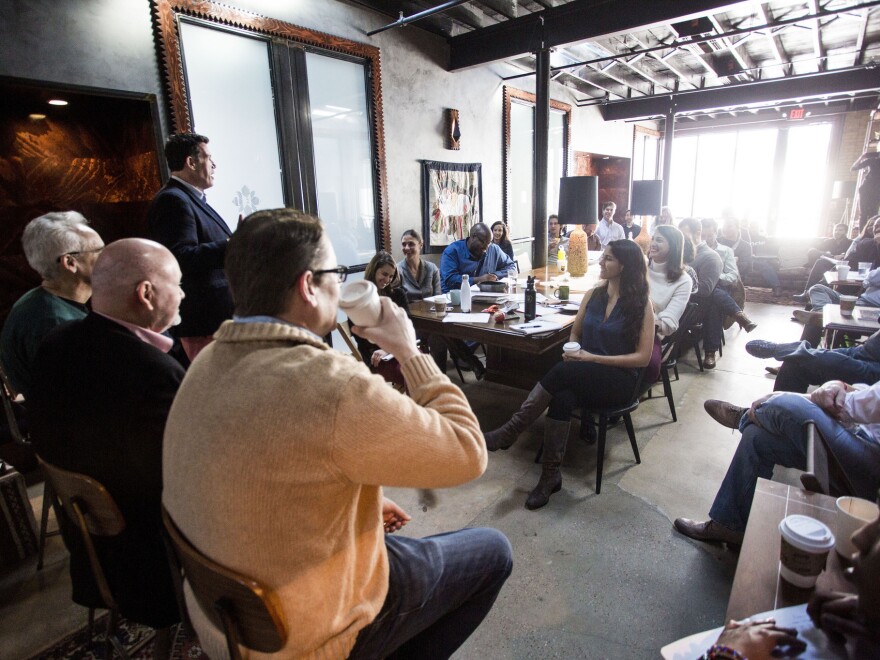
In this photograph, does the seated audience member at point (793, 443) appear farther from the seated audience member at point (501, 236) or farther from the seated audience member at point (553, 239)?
the seated audience member at point (553, 239)

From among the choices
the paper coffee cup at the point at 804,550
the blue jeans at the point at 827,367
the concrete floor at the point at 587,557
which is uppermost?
the paper coffee cup at the point at 804,550

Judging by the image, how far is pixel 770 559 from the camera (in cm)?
116

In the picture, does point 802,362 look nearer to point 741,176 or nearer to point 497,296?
point 497,296

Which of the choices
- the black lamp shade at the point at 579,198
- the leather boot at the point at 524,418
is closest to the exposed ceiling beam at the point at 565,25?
the black lamp shade at the point at 579,198

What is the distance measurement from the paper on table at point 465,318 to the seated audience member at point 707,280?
2150mm

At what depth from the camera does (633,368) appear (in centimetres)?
263

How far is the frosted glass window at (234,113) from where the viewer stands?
3559mm

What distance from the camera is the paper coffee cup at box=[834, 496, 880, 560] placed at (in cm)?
112

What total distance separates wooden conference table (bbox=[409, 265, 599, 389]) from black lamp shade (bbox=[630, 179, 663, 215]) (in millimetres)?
3888

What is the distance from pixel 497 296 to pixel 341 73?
268 centimetres

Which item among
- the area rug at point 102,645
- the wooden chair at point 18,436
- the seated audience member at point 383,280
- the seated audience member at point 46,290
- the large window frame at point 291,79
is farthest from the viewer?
the seated audience member at point 383,280

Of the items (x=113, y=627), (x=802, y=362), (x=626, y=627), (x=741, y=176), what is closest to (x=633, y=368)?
(x=802, y=362)

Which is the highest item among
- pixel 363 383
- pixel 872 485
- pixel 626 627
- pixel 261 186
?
pixel 261 186

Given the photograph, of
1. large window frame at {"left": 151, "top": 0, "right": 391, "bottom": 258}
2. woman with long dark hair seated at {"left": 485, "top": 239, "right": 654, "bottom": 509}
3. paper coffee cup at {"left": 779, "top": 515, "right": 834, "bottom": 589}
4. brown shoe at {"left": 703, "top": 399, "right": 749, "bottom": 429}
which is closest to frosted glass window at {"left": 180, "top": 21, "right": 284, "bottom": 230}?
large window frame at {"left": 151, "top": 0, "right": 391, "bottom": 258}
